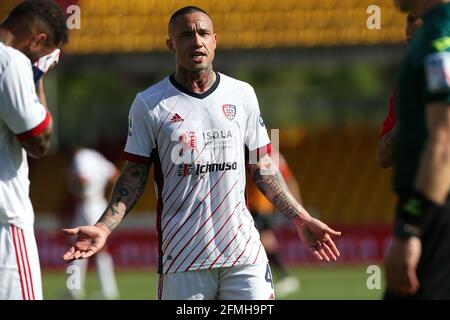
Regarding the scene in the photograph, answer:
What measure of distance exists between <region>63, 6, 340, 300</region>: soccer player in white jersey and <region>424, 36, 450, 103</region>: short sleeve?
6.53 feet

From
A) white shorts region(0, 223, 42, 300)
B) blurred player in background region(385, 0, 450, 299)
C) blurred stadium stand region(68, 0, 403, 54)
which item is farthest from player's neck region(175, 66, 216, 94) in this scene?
blurred stadium stand region(68, 0, 403, 54)

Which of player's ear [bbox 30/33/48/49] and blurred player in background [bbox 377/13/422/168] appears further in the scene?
blurred player in background [bbox 377/13/422/168]

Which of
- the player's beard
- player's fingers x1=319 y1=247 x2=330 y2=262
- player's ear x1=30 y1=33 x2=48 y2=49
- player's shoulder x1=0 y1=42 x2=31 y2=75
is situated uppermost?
the player's beard

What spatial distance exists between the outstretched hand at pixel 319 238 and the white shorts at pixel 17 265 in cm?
160

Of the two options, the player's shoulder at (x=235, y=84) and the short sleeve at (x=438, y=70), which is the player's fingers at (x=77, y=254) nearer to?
the player's shoulder at (x=235, y=84)

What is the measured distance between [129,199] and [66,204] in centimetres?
1356

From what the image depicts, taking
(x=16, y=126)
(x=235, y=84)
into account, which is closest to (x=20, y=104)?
(x=16, y=126)

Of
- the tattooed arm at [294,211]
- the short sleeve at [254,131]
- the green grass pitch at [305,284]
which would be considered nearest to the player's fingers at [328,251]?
the tattooed arm at [294,211]

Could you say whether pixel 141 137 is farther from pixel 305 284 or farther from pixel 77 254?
pixel 305 284

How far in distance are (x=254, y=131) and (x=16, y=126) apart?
146 cm

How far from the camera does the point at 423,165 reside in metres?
4.33

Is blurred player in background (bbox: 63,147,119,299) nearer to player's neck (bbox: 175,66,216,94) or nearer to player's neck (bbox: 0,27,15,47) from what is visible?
player's neck (bbox: 175,66,216,94)

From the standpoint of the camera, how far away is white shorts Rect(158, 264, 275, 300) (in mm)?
6191
